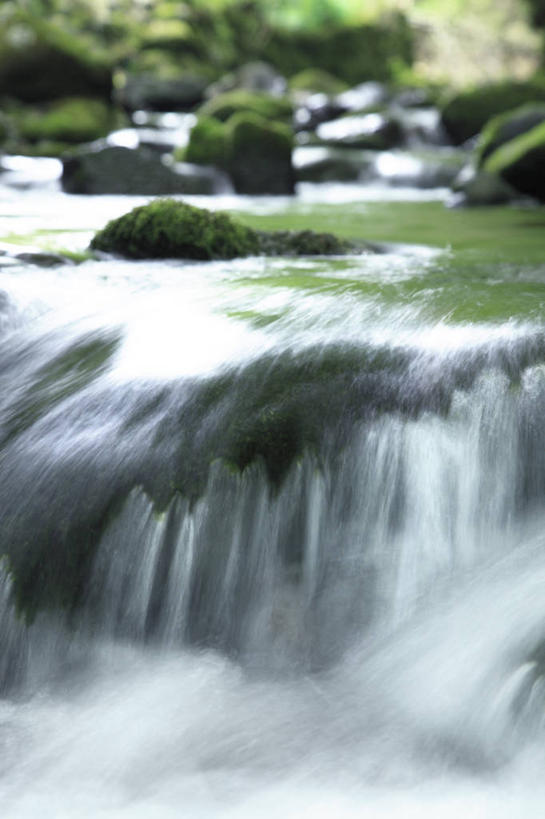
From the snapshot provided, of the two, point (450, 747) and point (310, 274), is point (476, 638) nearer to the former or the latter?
point (450, 747)

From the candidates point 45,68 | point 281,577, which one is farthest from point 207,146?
point 281,577

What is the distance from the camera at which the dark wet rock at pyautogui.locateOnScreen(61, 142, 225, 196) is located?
31.0 feet

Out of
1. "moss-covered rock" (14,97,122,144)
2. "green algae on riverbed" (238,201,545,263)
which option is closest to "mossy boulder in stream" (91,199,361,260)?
"green algae on riverbed" (238,201,545,263)

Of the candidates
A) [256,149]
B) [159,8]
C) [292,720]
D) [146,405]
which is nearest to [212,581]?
[292,720]

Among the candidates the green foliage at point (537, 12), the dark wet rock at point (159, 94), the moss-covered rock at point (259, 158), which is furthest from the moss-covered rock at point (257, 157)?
the green foliage at point (537, 12)

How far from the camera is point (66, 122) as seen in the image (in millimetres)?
14586

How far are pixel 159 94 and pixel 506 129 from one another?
11.8 meters

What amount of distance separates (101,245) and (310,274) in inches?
59.3

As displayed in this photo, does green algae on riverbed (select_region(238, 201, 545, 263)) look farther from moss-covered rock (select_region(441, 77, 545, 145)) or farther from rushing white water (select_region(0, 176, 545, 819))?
moss-covered rock (select_region(441, 77, 545, 145))

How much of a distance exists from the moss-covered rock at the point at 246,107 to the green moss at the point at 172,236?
974cm

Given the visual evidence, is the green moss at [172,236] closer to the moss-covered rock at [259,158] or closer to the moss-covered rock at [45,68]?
the moss-covered rock at [259,158]

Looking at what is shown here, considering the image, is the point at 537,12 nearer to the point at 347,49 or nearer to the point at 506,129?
the point at 347,49

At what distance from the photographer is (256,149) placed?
412 inches

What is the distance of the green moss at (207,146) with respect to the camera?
10656 millimetres
